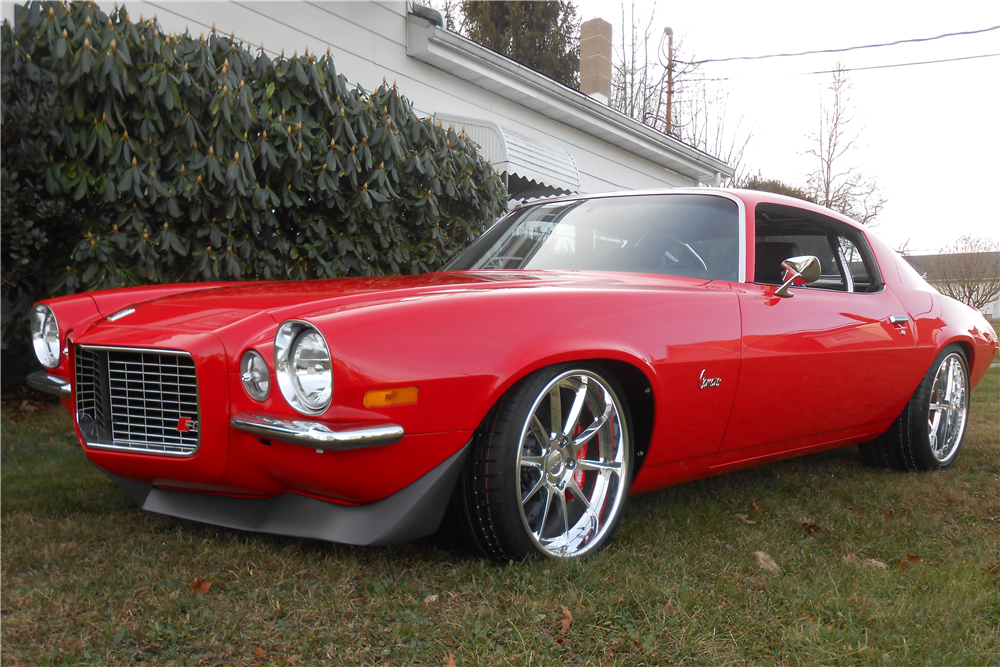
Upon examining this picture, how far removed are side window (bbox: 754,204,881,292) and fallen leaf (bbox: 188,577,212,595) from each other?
8.77 ft

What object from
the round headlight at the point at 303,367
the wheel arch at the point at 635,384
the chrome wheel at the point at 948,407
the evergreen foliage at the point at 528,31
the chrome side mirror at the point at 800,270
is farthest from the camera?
the evergreen foliage at the point at 528,31

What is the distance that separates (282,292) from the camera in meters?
2.65

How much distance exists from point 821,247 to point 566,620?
9.00ft

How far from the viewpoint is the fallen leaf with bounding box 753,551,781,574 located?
258 centimetres

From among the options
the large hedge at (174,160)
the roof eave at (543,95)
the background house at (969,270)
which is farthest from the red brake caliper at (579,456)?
the background house at (969,270)

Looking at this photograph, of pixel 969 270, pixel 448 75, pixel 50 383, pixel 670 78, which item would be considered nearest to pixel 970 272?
pixel 969 270

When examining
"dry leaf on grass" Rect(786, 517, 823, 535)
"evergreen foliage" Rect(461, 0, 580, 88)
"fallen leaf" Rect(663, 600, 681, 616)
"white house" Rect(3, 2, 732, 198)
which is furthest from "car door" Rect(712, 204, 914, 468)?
"evergreen foliage" Rect(461, 0, 580, 88)

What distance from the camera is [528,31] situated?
2156 centimetres

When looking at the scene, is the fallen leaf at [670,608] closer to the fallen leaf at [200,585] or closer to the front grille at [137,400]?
the fallen leaf at [200,585]

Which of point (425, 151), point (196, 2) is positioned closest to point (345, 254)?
point (425, 151)

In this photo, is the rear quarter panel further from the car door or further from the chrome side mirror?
the chrome side mirror

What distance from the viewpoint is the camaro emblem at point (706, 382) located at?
2.84 meters

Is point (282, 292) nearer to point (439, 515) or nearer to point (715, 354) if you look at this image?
point (439, 515)

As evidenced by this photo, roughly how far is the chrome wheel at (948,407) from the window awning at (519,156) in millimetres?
4427
